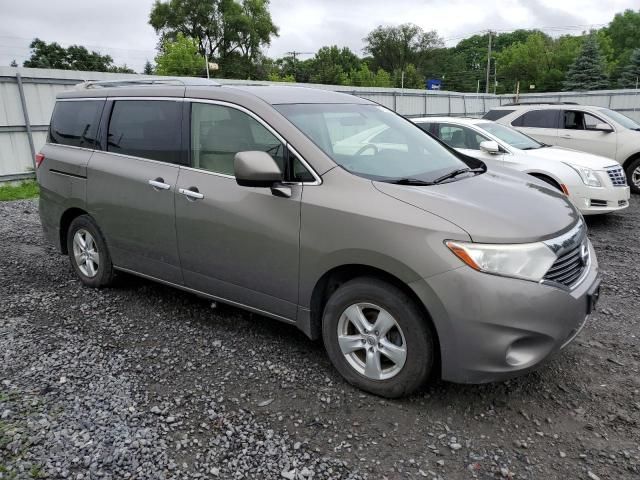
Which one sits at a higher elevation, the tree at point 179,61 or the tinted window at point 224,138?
the tree at point 179,61

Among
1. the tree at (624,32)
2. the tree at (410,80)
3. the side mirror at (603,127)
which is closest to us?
the side mirror at (603,127)

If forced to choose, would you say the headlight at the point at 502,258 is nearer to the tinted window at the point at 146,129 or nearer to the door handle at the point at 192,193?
the door handle at the point at 192,193

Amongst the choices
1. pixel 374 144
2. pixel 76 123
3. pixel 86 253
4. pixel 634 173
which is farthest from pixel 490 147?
pixel 86 253

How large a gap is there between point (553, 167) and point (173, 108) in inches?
214

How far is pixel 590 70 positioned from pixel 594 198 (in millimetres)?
55322

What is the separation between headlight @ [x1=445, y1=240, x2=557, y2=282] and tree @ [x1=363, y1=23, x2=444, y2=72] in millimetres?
94342

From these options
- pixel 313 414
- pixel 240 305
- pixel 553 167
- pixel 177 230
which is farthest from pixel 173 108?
pixel 553 167

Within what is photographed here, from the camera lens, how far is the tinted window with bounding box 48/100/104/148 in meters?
4.52

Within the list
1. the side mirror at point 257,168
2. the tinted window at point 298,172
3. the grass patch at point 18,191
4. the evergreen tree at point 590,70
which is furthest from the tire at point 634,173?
the evergreen tree at point 590,70

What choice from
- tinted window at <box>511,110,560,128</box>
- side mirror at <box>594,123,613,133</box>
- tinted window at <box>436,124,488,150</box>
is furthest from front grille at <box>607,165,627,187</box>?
tinted window at <box>511,110,560,128</box>

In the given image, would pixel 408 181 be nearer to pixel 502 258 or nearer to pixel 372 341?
pixel 502 258

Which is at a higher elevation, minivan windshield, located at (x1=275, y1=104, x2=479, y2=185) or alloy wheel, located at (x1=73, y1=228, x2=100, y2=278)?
minivan windshield, located at (x1=275, y1=104, x2=479, y2=185)

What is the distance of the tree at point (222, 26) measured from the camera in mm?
58812

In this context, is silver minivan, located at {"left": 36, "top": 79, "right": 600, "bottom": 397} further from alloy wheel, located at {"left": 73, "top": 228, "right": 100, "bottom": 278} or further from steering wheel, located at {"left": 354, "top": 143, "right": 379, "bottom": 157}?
alloy wheel, located at {"left": 73, "top": 228, "right": 100, "bottom": 278}
